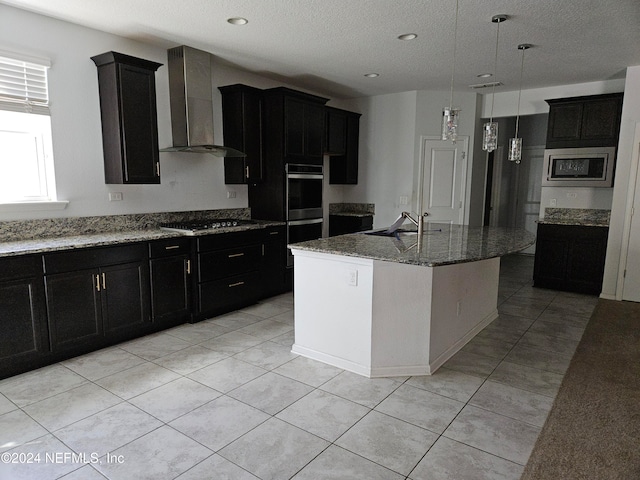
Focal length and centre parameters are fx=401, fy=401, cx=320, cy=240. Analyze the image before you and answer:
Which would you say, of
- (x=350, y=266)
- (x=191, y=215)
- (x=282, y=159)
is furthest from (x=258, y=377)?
A: (x=282, y=159)

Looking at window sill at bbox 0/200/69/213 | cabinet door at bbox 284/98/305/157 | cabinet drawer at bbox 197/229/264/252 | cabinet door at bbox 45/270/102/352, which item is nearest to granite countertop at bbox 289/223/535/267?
cabinet drawer at bbox 197/229/264/252

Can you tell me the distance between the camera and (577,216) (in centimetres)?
534

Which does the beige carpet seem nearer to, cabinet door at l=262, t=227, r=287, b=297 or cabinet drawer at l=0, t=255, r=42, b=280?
cabinet door at l=262, t=227, r=287, b=297

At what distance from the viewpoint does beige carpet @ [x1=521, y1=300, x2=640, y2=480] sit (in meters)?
1.93

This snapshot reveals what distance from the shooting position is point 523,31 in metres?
3.48

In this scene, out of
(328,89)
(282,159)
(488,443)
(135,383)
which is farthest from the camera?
(328,89)

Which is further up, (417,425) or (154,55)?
(154,55)

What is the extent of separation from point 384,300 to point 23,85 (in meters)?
3.28

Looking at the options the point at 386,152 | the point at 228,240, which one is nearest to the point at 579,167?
the point at 386,152

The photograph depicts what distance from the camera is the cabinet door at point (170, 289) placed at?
361 centimetres

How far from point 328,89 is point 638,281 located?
4.63 metres

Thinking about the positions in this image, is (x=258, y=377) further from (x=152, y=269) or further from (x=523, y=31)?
(x=523, y=31)

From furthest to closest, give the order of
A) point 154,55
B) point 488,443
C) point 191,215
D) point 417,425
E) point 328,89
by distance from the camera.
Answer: point 328,89
point 191,215
point 154,55
point 417,425
point 488,443

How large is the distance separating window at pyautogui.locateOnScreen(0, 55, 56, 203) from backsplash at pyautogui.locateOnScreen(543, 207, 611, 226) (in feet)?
18.4
